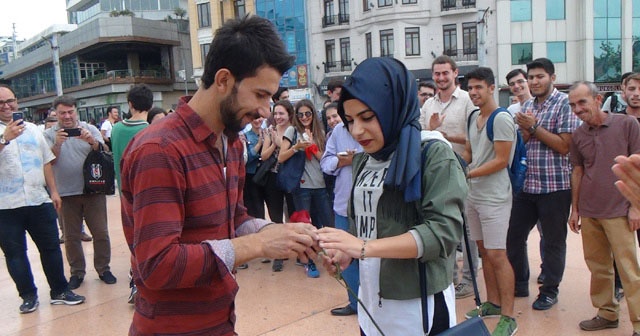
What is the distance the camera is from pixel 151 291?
1745 millimetres

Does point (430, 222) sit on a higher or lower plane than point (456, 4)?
lower

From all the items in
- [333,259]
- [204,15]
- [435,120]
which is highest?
[204,15]

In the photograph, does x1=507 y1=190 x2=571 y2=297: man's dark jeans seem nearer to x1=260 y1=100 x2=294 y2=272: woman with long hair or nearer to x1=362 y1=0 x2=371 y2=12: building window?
x1=260 y1=100 x2=294 y2=272: woman with long hair

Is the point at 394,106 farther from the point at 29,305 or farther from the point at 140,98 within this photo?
the point at 29,305

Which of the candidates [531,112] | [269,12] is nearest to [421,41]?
[269,12]

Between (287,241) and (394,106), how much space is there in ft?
2.45

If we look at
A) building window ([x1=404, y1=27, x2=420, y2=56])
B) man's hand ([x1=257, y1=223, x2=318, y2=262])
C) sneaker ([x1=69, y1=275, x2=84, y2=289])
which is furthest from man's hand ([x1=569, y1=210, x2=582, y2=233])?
building window ([x1=404, y1=27, x2=420, y2=56])

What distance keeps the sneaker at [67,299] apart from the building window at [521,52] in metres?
27.5

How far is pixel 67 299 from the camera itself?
4809mm

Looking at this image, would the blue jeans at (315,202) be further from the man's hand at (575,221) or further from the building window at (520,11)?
the building window at (520,11)

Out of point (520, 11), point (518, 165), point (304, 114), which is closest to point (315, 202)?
point (304, 114)

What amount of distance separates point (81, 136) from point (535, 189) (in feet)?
15.3


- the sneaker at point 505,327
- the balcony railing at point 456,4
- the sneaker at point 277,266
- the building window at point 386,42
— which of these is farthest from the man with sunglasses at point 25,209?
the balcony railing at point 456,4

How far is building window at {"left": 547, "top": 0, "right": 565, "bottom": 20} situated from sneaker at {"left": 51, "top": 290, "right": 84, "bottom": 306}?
29435 millimetres
